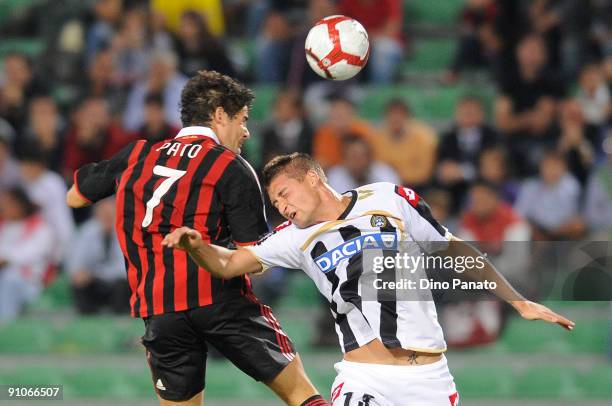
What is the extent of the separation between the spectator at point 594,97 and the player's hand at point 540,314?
19.3ft

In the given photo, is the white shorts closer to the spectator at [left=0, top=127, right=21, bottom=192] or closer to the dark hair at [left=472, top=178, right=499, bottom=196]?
the dark hair at [left=472, top=178, right=499, bottom=196]

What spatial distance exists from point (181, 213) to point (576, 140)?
5.69m

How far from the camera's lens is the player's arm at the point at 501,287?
493 centimetres

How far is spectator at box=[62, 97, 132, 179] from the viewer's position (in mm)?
10828

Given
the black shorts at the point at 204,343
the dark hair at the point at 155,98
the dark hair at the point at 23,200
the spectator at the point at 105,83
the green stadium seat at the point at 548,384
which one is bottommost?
the green stadium seat at the point at 548,384

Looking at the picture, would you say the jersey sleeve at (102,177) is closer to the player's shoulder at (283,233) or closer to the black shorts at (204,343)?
the black shorts at (204,343)

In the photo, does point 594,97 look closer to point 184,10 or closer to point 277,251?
point 184,10

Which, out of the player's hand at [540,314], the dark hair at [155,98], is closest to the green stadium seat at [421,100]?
the dark hair at [155,98]

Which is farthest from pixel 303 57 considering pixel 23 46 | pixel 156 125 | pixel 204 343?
pixel 204 343

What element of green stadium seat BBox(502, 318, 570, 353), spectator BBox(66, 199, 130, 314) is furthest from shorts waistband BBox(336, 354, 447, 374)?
spectator BBox(66, 199, 130, 314)

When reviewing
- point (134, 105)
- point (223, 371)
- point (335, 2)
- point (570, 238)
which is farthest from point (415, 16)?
point (223, 371)

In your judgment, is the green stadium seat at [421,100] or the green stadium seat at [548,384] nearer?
the green stadium seat at [548,384]

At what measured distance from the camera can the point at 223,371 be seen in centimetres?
932

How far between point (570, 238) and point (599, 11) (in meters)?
3.41
